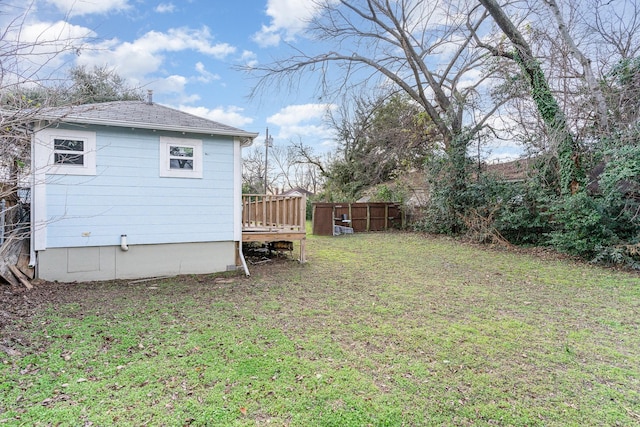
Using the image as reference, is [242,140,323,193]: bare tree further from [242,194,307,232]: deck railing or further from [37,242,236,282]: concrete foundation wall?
[37,242,236,282]: concrete foundation wall

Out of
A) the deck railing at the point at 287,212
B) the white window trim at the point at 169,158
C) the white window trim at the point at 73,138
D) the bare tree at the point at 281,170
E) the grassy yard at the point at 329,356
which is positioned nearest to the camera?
the grassy yard at the point at 329,356

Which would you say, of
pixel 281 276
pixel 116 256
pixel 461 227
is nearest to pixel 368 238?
pixel 461 227

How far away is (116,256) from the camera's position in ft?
20.9

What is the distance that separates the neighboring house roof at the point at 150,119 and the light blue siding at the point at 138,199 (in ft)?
0.75

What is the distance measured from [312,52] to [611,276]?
11.7m

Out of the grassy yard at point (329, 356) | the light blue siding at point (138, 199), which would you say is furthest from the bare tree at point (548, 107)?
the light blue siding at point (138, 199)

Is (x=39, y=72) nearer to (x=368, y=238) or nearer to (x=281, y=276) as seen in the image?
(x=281, y=276)

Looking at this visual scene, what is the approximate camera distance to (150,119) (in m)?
6.53

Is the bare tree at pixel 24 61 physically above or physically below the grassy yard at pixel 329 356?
above

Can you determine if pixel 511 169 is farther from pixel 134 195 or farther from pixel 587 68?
pixel 134 195

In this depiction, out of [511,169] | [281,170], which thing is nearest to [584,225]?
[511,169]

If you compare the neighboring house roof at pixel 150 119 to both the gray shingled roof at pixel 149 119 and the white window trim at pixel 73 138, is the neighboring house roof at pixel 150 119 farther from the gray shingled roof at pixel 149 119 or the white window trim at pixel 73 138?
the white window trim at pixel 73 138

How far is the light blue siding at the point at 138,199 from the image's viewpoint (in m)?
5.96

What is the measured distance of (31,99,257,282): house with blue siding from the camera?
5.83 meters
